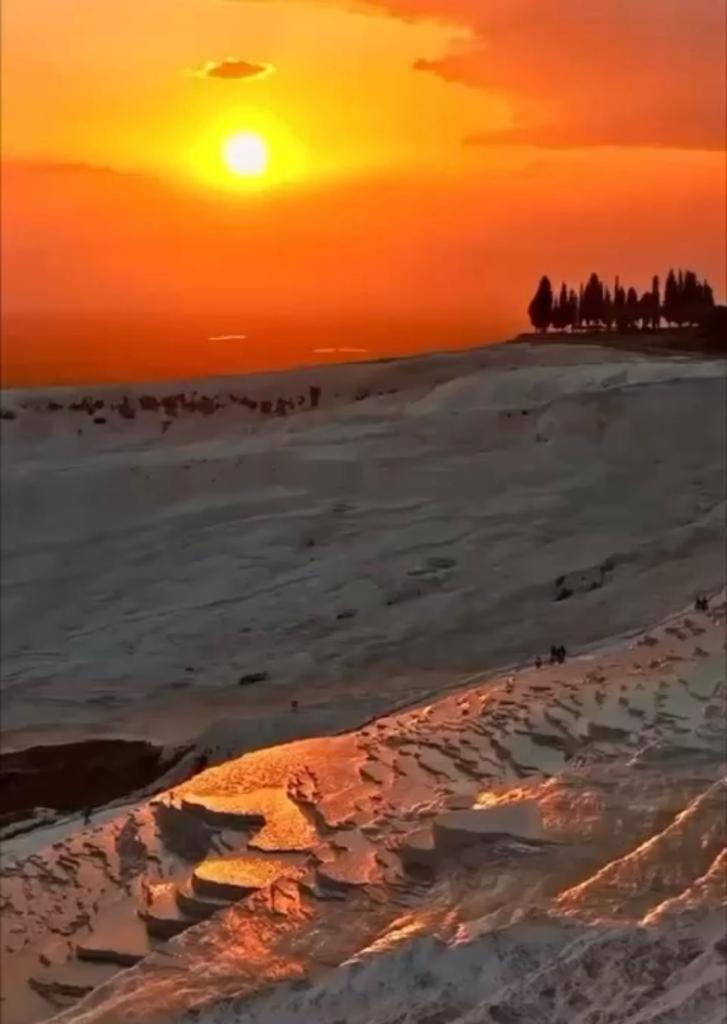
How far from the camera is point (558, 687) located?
426cm

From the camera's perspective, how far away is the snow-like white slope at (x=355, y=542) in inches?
250

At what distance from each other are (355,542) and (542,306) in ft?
5.77

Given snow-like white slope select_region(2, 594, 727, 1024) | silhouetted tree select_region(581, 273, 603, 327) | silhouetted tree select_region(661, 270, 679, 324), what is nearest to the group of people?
snow-like white slope select_region(2, 594, 727, 1024)

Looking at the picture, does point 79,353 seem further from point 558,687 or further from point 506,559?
point 558,687

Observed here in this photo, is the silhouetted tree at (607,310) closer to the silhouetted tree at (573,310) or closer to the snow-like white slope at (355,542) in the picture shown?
the silhouetted tree at (573,310)

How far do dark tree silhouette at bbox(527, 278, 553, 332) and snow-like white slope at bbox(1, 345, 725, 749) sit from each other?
1173 mm

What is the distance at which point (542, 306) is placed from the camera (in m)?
6.47

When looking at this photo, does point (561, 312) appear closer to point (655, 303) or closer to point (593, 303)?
point (593, 303)

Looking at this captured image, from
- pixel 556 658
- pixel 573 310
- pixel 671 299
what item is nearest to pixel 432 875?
pixel 556 658

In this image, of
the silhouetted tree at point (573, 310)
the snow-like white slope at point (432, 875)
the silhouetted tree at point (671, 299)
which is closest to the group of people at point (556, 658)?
the snow-like white slope at point (432, 875)

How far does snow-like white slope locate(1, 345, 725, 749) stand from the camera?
6.35 meters

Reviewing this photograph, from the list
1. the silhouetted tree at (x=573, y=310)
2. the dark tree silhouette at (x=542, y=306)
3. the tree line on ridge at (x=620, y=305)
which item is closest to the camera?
the tree line on ridge at (x=620, y=305)

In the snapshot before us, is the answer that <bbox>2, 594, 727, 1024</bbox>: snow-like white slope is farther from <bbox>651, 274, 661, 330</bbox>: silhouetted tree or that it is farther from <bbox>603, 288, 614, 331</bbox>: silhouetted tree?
<bbox>603, 288, 614, 331</bbox>: silhouetted tree

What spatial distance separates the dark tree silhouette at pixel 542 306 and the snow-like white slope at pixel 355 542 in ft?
3.85
